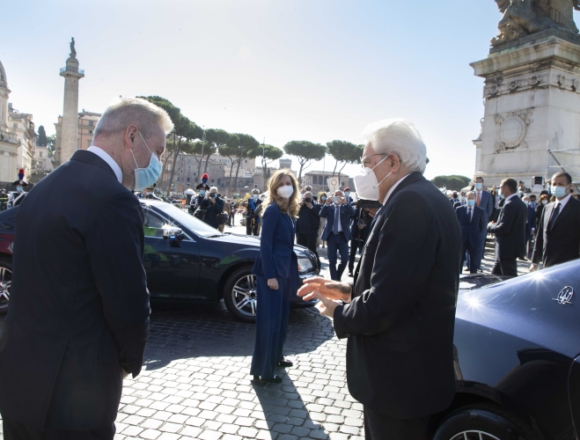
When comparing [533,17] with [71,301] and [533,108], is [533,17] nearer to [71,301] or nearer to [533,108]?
[533,108]

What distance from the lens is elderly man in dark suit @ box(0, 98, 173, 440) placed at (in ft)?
5.23

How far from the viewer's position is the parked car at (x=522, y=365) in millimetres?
2037

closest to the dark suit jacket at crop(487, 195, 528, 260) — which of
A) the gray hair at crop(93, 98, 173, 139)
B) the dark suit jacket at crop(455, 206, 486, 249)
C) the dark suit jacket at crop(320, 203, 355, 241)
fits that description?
the dark suit jacket at crop(455, 206, 486, 249)

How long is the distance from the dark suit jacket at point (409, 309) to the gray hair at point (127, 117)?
1.10 metres

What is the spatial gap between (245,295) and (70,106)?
215ft

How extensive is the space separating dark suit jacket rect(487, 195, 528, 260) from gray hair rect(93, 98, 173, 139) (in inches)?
286

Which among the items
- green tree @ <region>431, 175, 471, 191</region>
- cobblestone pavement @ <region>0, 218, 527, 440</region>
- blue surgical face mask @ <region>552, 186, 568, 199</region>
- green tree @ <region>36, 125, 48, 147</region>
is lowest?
cobblestone pavement @ <region>0, 218, 527, 440</region>

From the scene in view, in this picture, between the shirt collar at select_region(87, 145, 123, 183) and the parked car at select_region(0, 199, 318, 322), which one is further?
the parked car at select_region(0, 199, 318, 322)

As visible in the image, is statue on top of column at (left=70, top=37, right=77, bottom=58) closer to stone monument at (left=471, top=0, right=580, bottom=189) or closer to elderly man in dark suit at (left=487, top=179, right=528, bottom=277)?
stone monument at (left=471, top=0, right=580, bottom=189)

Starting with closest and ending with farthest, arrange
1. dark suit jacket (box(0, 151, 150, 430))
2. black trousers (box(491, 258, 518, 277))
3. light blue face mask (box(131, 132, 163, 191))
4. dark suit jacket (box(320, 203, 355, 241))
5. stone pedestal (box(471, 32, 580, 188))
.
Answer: dark suit jacket (box(0, 151, 150, 430))
light blue face mask (box(131, 132, 163, 191))
black trousers (box(491, 258, 518, 277))
dark suit jacket (box(320, 203, 355, 241))
stone pedestal (box(471, 32, 580, 188))

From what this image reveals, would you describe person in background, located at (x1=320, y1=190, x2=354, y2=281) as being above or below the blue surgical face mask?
below

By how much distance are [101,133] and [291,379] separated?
10.8 feet

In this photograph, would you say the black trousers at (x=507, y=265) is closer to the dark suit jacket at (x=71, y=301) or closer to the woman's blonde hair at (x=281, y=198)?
the woman's blonde hair at (x=281, y=198)

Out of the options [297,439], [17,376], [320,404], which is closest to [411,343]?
[17,376]
